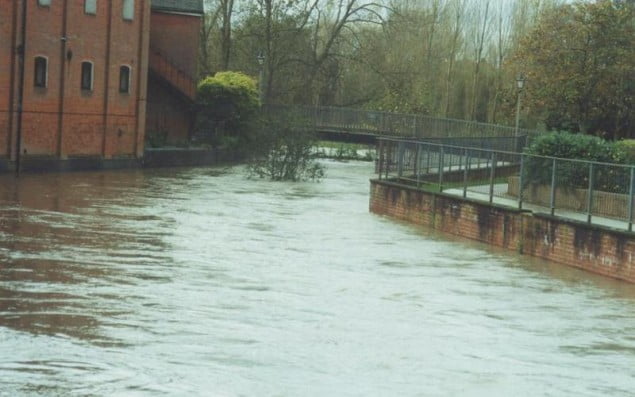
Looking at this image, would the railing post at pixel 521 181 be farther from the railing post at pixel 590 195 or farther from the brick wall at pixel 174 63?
the brick wall at pixel 174 63

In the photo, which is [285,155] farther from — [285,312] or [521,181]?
[285,312]

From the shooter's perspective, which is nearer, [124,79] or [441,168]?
[441,168]

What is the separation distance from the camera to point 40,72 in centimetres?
4812

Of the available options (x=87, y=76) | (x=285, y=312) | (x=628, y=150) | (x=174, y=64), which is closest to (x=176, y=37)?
(x=174, y=64)

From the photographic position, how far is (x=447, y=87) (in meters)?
79.8

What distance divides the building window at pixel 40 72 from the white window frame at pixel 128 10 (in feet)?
20.6

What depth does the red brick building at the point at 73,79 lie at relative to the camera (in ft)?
151

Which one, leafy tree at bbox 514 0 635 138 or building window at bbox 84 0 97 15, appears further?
building window at bbox 84 0 97 15

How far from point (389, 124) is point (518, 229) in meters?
40.5

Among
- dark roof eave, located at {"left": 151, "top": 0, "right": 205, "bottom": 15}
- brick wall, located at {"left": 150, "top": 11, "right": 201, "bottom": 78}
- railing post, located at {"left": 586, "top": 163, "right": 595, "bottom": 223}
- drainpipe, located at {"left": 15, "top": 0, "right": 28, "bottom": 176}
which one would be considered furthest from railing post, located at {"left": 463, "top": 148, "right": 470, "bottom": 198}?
dark roof eave, located at {"left": 151, "top": 0, "right": 205, "bottom": 15}

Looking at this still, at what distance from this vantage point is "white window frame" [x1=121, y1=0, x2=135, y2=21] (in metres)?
53.6

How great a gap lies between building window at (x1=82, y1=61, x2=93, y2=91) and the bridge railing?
12.1 m

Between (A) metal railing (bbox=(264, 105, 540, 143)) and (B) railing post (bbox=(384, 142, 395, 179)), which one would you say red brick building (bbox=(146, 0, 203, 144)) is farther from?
(B) railing post (bbox=(384, 142, 395, 179))

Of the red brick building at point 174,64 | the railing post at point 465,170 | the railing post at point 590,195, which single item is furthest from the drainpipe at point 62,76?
the railing post at point 590,195
